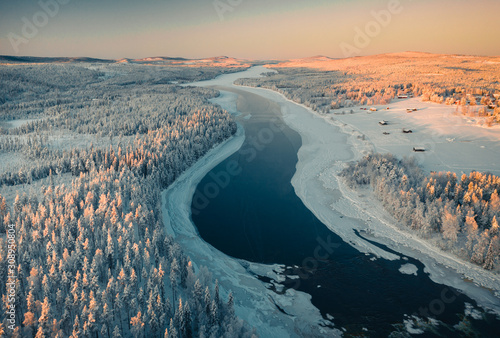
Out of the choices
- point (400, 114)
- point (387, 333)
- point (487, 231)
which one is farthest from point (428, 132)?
point (387, 333)

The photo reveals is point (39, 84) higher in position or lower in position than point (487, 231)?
higher

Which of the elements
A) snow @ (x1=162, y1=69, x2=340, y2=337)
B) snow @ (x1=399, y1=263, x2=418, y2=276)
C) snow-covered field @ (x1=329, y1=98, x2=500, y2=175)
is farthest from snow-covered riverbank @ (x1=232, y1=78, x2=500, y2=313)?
snow @ (x1=162, y1=69, x2=340, y2=337)

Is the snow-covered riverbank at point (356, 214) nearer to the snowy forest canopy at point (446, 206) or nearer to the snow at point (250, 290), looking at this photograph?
the snowy forest canopy at point (446, 206)

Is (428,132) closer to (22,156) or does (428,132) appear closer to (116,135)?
(116,135)

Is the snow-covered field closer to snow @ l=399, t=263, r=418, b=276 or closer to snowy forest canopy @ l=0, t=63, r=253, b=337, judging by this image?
snow @ l=399, t=263, r=418, b=276

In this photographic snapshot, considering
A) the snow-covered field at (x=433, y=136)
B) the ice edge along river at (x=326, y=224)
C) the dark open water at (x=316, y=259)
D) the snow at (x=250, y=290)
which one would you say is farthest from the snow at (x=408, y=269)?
the snow-covered field at (x=433, y=136)

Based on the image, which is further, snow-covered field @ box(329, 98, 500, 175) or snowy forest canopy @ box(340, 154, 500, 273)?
snow-covered field @ box(329, 98, 500, 175)
